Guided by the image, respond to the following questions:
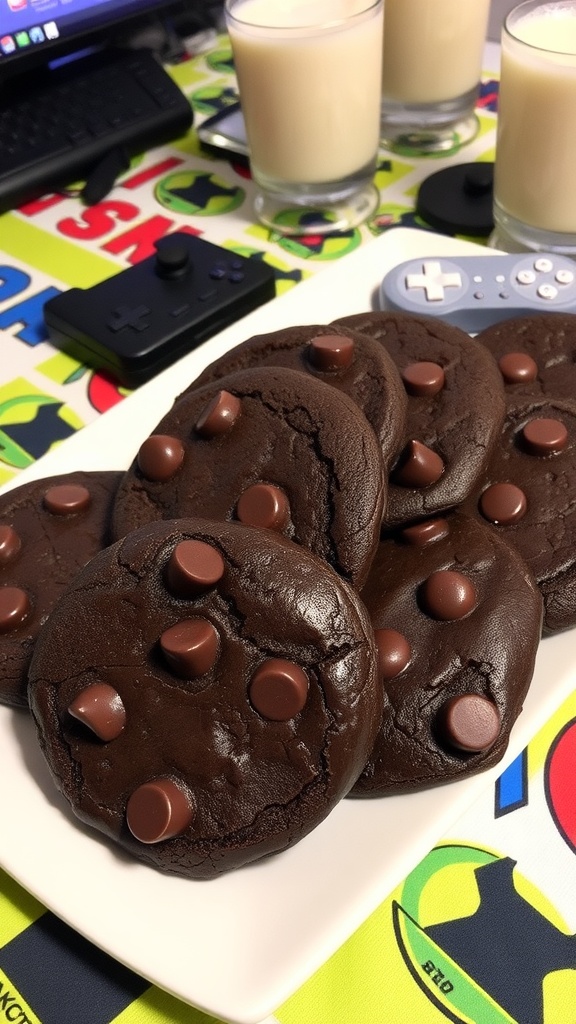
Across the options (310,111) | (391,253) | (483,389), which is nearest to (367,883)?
(483,389)

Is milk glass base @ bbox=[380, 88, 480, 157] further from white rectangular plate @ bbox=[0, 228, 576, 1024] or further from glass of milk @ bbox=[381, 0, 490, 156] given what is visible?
white rectangular plate @ bbox=[0, 228, 576, 1024]

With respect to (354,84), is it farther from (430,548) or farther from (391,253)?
(430,548)

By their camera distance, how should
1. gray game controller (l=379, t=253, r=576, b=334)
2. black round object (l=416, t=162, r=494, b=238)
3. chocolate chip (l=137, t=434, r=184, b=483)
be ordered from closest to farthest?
chocolate chip (l=137, t=434, r=184, b=483)
gray game controller (l=379, t=253, r=576, b=334)
black round object (l=416, t=162, r=494, b=238)

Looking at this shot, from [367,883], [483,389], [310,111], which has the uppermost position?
[310,111]

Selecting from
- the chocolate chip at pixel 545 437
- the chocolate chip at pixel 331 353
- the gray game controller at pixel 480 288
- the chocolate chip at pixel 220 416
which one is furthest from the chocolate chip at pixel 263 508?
the gray game controller at pixel 480 288

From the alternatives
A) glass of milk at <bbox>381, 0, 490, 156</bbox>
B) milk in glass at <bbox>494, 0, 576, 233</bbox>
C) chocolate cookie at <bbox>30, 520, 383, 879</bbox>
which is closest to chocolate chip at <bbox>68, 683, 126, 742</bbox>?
chocolate cookie at <bbox>30, 520, 383, 879</bbox>

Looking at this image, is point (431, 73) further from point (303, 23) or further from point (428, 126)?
point (303, 23)
